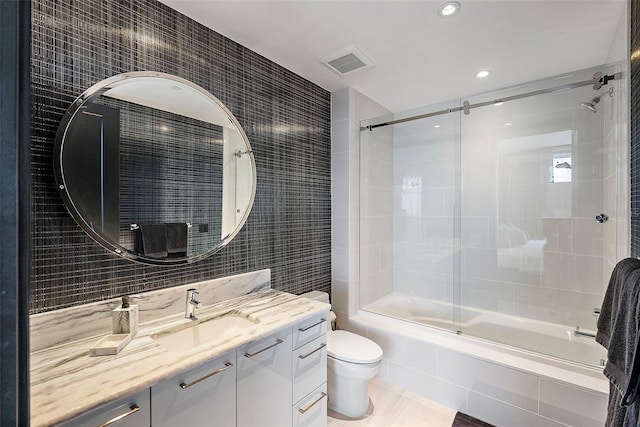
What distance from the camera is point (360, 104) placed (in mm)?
2701

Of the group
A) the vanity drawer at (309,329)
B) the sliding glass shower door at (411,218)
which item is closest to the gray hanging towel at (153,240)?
the vanity drawer at (309,329)

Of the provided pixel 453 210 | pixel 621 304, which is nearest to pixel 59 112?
pixel 621 304

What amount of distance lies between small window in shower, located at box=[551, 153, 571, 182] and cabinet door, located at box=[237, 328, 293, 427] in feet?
8.21

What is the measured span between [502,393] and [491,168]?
187cm

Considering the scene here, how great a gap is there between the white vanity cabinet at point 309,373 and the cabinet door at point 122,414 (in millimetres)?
707

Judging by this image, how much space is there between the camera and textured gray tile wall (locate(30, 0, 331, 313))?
3.89 feet

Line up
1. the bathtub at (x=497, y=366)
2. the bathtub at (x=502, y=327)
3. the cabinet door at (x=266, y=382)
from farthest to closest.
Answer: the bathtub at (x=502, y=327)
the bathtub at (x=497, y=366)
the cabinet door at (x=266, y=382)

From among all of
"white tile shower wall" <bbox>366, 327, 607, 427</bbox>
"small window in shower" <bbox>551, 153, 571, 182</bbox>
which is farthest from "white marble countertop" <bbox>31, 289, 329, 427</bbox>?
"small window in shower" <bbox>551, 153, 571, 182</bbox>

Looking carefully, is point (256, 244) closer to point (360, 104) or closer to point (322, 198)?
point (322, 198)

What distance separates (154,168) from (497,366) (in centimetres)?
240

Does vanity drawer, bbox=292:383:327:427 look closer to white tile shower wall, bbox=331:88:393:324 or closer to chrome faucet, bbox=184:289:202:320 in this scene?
chrome faucet, bbox=184:289:202:320

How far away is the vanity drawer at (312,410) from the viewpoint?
1.54 m

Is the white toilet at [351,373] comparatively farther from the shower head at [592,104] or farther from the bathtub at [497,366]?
the shower head at [592,104]

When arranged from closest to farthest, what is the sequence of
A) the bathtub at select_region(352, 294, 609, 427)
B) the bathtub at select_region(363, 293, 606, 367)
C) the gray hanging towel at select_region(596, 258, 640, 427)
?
the gray hanging towel at select_region(596, 258, 640, 427)
the bathtub at select_region(352, 294, 609, 427)
the bathtub at select_region(363, 293, 606, 367)
